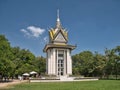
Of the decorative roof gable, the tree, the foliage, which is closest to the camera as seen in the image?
the tree

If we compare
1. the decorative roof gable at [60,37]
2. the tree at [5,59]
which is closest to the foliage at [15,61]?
the tree at [5,59]

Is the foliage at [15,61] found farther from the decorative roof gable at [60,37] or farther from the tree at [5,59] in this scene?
the decorative roof gable at [60,37]

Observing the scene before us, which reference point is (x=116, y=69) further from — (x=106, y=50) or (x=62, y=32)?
(x=62, y=32)

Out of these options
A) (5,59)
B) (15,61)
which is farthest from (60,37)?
(5,59)

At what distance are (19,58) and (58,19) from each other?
52.0 ft

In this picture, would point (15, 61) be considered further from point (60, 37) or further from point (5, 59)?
point (5, 59)

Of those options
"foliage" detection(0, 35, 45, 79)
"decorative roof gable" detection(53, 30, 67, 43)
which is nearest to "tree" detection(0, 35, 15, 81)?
"foliage" detection(0, 35, 45, 79)

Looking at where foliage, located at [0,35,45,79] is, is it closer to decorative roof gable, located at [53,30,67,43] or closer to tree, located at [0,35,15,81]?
tree, located at [0,35,15,81]

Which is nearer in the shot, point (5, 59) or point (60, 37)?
point (5, 59)

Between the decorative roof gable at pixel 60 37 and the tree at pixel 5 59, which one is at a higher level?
the decorative roof gable at pixel 60 37

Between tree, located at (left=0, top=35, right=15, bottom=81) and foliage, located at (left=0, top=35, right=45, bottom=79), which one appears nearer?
tree, located at (left=0, top=35, right=15, bottom=81)

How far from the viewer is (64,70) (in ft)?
187

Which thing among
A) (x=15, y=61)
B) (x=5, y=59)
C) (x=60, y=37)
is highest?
(x=60, y=37)

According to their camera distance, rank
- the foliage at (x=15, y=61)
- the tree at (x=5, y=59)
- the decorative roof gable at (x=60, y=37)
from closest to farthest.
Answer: the tree at (x=5, y=59) → the foliage at (x=15, y=61) → the decorative roof gable at (x=60, y=37)
